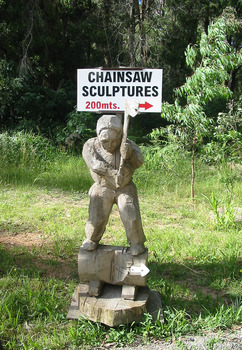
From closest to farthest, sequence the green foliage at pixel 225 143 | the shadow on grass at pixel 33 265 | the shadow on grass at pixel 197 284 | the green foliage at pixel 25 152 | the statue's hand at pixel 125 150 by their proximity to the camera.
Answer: the statue's hand at pixel 125 150, the shadow on grass at pixel 197 284, the shadow on grass at pixel 33 265, the green foliage at pixel 225 143, the green foliage at pixel 25 152

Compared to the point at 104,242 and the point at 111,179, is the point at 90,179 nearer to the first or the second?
the point at 104,242

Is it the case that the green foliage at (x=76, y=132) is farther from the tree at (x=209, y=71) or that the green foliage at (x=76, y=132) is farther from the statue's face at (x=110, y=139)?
the statue's face at (x=110, y=139)

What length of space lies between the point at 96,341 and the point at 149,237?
1.89 m

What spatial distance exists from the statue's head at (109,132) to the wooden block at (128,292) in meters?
1.08

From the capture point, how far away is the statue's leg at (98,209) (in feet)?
8.41

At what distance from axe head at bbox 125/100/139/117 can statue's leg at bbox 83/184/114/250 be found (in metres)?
0.65

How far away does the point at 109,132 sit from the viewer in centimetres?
241

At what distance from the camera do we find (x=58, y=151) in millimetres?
8188

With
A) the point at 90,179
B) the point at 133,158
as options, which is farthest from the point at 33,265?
the point at 90,179

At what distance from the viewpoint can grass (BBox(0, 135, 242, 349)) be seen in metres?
2.54

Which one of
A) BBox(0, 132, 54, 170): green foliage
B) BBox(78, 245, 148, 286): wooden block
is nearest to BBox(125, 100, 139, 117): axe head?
BBox(78, 245, 148, 286): wooden block

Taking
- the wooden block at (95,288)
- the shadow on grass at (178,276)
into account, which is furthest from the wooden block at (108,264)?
the shadow on grass at (178,276)

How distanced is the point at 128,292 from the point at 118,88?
160 centimetres

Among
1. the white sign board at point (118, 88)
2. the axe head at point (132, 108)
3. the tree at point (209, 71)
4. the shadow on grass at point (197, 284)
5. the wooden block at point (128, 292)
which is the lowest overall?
the shadow on grass at point (197, 284)
